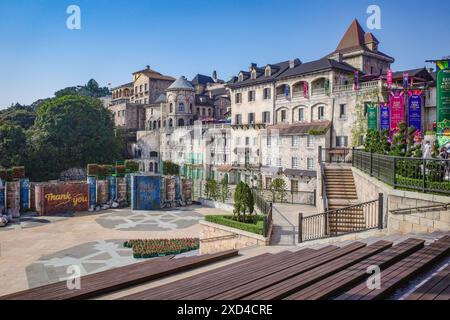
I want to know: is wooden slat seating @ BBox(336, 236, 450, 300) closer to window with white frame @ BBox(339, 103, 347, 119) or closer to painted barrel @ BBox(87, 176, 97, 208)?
window with white frame @ BBox(339, 103, 347, 119)

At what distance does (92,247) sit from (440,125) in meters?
21.1

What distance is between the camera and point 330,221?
616 inches

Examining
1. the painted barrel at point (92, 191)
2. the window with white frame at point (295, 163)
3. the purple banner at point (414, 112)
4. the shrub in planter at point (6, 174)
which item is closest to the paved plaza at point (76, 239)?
the painted barrel at point (92, 191)

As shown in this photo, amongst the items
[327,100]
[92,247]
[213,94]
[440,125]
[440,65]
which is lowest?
[92,247]

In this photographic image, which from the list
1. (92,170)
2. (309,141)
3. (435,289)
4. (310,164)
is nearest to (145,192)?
(92,170)

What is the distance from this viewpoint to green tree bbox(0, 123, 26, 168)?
52.7 meters

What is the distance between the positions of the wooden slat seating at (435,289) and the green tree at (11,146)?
57779 millimetres

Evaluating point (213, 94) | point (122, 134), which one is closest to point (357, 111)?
point (213, 94)

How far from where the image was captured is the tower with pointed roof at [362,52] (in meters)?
48.6

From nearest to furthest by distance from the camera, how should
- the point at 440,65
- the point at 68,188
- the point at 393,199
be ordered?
1. the point at 393,199
2. the point at 440,65
3. the point at 68,188

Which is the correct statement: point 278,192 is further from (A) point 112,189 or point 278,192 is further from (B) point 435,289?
(B) point 435,289

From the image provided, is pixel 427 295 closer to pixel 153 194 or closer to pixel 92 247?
pixel 92 247

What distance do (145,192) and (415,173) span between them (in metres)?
29.8

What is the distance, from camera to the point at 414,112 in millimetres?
17812
